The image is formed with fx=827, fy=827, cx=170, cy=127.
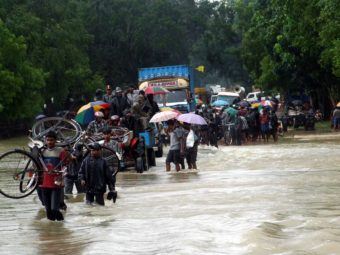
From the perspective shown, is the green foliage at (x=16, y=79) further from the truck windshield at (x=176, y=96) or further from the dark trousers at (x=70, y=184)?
the dark trousers at (x=70, y=184)

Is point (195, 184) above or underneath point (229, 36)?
underneath

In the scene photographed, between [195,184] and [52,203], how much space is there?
239 inches

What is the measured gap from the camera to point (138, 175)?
20766 mm

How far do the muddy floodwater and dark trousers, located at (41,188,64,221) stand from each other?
0.59 feet

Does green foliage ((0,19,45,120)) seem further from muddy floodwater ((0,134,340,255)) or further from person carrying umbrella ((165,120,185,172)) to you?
muddy floodwater ((0,134,340,255))

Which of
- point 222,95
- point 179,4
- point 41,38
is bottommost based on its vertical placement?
point 222,95

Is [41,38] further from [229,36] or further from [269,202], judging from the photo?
[269,202]

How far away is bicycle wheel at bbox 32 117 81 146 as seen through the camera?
1479cm

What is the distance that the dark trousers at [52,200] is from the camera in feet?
40.3

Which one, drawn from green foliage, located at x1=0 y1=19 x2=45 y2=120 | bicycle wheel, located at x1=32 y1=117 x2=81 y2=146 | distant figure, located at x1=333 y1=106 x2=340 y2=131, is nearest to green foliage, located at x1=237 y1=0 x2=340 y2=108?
distant figure, located at x1=333 y1=106 x2=340 y2=131

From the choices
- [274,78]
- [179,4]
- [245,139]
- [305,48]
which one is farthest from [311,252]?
[179,4]

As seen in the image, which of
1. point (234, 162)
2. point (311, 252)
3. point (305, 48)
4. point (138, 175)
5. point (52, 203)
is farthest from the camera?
point (305, 48)

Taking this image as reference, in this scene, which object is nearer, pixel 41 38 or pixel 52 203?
pixel 52 203

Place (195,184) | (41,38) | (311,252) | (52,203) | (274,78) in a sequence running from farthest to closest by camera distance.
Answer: (41,38), (274,78), (195,184), (52,203), (311,252)
